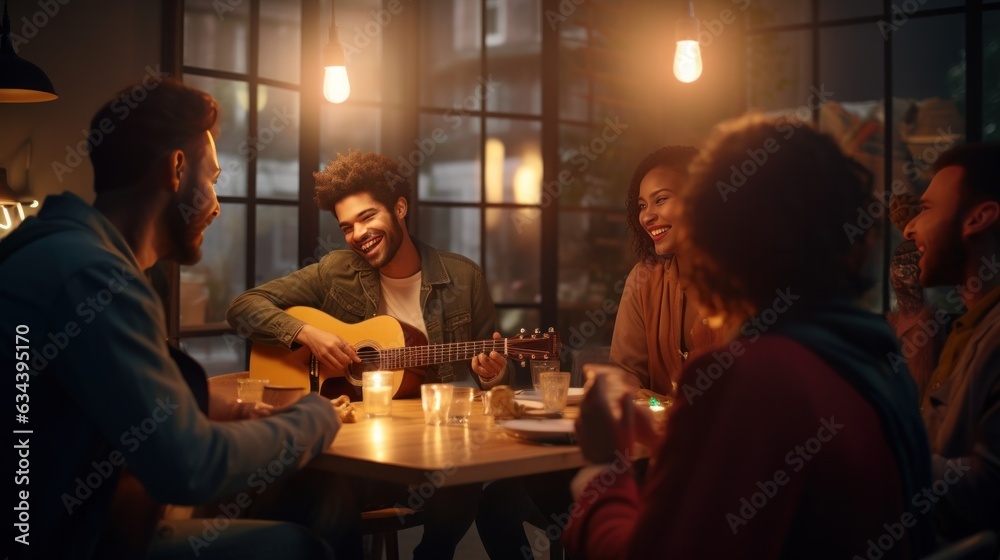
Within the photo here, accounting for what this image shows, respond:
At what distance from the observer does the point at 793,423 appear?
3.90 ft

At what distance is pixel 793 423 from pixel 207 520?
113 cm

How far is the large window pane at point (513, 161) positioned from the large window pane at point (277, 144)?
1218 mm

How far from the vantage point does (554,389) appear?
7.94 feet

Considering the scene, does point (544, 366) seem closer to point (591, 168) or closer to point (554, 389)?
point (554, 389)

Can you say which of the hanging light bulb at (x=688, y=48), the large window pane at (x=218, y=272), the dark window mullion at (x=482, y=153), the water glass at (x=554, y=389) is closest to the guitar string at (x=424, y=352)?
the water glass at (x=554, y=389)

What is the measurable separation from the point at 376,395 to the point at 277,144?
9.18ft

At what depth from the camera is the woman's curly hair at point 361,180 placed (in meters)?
3.54

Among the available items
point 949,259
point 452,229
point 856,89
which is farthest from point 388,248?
point 856,89

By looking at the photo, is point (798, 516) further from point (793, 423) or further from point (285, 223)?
point (285, 223)

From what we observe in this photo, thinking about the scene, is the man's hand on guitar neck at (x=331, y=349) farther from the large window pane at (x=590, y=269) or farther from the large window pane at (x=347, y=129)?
the large window pane at (x=590, y=269)

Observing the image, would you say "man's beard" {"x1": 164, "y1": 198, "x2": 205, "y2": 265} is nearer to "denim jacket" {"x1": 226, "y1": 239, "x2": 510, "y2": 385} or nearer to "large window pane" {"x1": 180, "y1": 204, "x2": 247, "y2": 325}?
"denim jacket" {"x1": 226, "y1": 239, "x2": 510, "y2": 385}

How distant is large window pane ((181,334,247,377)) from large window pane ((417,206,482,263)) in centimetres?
124

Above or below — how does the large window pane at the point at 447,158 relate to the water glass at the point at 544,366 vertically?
above

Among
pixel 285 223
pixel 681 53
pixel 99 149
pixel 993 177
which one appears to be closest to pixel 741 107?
pixel 681 53
